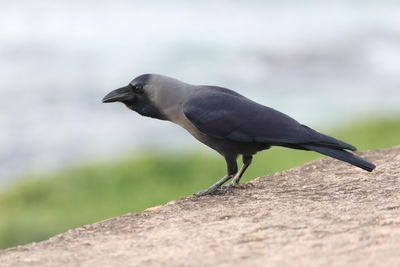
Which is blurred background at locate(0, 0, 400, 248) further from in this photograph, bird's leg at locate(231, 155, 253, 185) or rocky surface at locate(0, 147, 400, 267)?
rocky surface at locate(0, 147, 400, 267)

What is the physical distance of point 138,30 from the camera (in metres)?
24.3

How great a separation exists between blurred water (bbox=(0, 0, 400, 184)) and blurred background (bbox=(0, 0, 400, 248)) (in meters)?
0.04

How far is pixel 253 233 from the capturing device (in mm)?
4793

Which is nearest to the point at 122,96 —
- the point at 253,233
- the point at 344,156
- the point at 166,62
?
the point at 344,156

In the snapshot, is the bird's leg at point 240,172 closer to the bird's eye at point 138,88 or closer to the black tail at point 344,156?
the black tail at point 344,156

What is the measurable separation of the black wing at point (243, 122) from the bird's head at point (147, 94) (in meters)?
0.19

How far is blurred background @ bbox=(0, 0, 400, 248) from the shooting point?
11273 mm

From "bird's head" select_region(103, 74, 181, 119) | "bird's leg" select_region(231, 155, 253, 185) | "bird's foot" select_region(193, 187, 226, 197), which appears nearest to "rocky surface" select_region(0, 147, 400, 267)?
"bird's foot" select_region(193, 187, 226, 197)

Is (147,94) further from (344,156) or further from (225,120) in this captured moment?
(344,156)

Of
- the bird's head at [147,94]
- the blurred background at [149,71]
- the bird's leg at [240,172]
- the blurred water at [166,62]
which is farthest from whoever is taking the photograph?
the blurred water at [166,62]

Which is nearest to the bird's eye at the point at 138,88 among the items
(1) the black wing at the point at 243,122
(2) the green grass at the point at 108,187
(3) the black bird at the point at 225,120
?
(3) the black bird at the point at 225,120

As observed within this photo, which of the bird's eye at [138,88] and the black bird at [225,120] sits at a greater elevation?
the bird's eye at [138,88]

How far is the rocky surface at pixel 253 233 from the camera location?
4367mm

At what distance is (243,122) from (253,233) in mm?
1544
